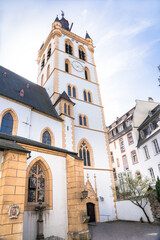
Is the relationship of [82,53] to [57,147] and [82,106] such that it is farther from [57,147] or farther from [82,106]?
[57,147]

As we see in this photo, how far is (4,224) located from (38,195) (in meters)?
3.58

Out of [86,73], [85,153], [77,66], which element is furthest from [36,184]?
[86,73]

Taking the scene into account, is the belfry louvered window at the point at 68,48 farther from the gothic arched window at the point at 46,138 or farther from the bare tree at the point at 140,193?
the bare tree at the point at 140,193

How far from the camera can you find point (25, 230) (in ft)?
25.0

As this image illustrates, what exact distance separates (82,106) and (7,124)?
34.5 feet

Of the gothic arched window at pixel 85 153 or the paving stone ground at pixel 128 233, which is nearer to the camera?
the paving stone ground at pixel 128 233

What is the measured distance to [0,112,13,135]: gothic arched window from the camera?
482 inches

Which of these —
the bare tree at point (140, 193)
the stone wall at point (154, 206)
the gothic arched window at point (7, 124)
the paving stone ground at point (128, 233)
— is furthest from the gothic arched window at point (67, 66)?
the paving stone ground at point (128, 233)

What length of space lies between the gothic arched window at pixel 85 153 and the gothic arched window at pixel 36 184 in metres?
8.25

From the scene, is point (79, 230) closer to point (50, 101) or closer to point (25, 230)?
point (25, 230)

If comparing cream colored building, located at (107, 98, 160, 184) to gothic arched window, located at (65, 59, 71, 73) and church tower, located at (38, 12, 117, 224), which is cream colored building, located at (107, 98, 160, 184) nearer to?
church tower, located at (38, 12, 117, 224)

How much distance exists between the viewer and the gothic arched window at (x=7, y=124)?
12247 mm

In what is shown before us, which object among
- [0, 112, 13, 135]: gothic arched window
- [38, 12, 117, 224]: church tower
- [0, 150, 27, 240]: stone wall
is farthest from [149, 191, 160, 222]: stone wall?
[0, 112, 13, 135]: gothic arched window

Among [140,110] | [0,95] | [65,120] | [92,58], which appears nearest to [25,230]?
[0,95]
